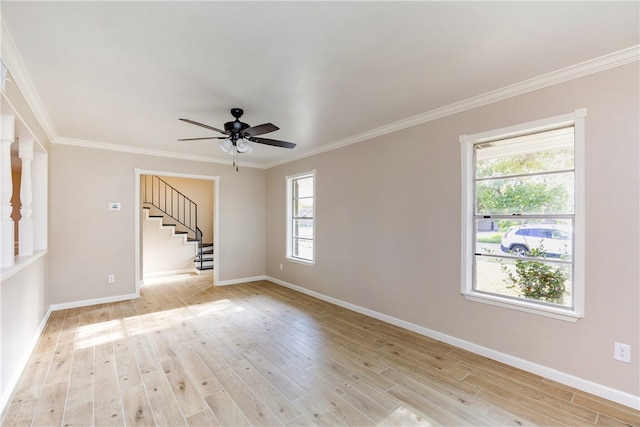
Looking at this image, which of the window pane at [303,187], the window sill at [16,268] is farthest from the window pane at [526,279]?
the window sill at [16,268]

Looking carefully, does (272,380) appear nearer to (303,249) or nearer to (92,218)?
(303,249)

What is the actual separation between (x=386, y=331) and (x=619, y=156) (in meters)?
2.80

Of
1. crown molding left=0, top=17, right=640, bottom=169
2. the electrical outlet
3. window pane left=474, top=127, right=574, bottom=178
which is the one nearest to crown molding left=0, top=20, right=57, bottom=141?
crown molding left=0, top=17, right=640, bottom=169

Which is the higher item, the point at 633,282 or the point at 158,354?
the point at 633,282

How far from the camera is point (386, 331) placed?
357 cm

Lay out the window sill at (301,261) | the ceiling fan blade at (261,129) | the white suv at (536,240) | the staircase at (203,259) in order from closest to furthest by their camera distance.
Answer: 1. the white suv at (536,240)
2. the ceiling fan blade at (261,129)
3. the window sill at (301,261)
4. the staircase at (203,259)

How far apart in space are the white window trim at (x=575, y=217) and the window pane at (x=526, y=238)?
100 millimetres

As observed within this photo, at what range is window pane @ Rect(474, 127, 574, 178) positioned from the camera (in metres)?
2.55

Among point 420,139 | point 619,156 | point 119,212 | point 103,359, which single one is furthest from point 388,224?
point 119,212

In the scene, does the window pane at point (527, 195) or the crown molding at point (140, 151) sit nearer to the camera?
the window pane at point (527, 195)

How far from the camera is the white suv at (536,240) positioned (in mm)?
2535

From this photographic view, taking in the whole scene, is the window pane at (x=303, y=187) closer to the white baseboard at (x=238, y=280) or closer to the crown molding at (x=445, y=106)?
the crown molding at (x=445, y=106)

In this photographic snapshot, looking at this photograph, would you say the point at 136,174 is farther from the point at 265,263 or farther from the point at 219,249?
the point at 265,263

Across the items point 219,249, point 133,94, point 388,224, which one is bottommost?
point 219,249
